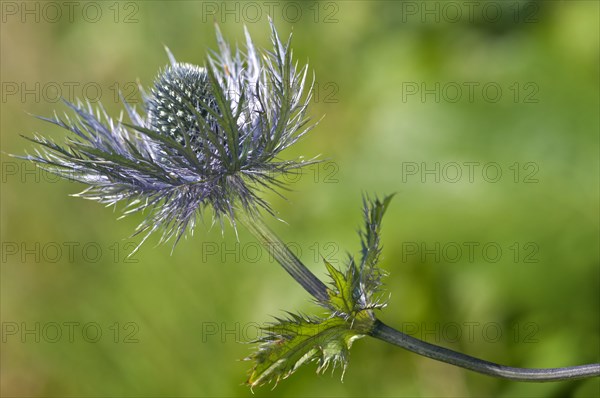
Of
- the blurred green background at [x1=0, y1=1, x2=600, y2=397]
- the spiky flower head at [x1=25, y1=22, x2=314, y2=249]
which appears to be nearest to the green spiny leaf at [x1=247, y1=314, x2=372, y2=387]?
the spiky flower head at [x1=25, y1=22, x2=314, y2=249]

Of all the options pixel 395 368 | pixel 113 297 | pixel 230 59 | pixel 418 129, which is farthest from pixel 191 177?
pixel 113 297

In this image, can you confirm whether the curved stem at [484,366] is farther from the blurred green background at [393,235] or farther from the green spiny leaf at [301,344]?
the blurred green background at [393,235]

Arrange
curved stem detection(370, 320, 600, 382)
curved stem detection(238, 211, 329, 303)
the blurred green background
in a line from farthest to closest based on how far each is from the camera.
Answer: the blurred green background < curved stem detection(238, 211, 329, 303) < curved stem detection(370, 320, 600, 382)

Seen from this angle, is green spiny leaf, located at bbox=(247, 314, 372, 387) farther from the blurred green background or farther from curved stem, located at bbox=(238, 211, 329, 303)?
the blurred green background

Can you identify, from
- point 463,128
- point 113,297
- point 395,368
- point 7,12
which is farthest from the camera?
point 7,12

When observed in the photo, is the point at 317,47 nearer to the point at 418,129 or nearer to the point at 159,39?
the point at 418,129

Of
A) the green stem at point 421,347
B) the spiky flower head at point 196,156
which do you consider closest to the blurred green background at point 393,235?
the spiky flower head at point 196,156

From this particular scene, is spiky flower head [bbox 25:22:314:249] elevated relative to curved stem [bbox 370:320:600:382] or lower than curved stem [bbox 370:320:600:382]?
elevated
